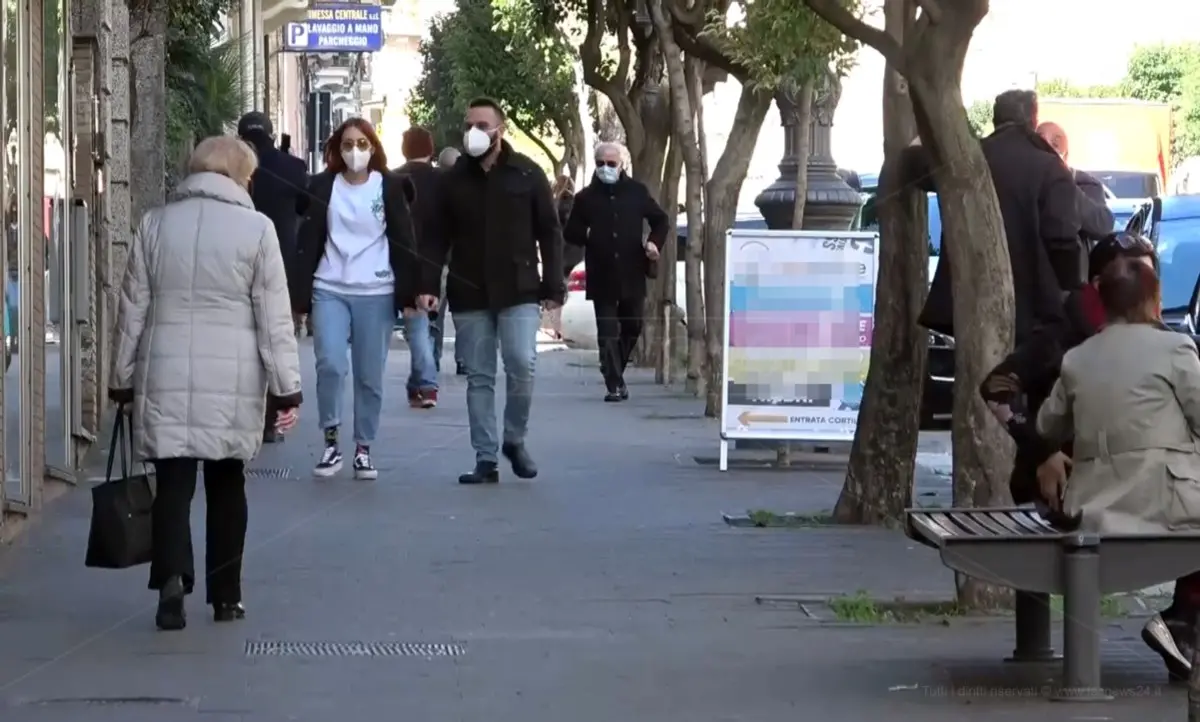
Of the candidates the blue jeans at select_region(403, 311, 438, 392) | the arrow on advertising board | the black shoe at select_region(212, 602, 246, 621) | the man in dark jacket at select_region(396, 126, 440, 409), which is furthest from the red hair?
the black shoe at select_region(212, 602, 246, 621)

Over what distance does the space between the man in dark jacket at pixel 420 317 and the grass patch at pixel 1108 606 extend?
7.81 metres

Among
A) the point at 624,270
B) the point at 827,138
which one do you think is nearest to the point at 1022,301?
the point at 827,138

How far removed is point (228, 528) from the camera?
8305 mm

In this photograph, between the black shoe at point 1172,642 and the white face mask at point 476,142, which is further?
the white face mask at point 476,142

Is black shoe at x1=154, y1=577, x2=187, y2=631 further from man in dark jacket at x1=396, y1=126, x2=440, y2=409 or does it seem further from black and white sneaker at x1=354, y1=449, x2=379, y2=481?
man in dark jacket at x1=396, y1=126, x2=440, y2=409

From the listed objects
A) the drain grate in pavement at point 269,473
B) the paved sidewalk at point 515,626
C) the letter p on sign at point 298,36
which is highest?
the letter p on sign at point 298,36

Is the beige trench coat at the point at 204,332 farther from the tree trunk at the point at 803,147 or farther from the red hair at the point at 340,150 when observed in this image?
the tree trunk at the point at 803,147

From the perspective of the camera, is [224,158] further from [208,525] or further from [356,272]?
[356,272]

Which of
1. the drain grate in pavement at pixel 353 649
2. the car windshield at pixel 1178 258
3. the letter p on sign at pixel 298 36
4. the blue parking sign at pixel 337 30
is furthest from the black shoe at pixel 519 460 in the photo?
the letter p on sign at pixel 298 36

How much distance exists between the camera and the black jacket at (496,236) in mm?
12672

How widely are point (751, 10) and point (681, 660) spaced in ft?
32.4

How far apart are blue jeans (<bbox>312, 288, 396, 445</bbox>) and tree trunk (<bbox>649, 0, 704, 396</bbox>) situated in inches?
279

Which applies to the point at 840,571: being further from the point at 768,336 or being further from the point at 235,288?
the point at 768,336

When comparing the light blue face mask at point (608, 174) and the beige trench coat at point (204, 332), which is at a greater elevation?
the light blue face mask at point (608, 174)
